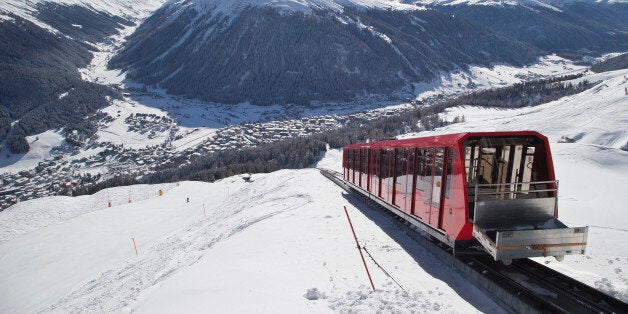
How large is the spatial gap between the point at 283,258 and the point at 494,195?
7.41 meters

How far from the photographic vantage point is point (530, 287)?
9.72 metres

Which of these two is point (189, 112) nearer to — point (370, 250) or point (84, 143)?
point (84, 143)

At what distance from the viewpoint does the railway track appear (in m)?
8.66

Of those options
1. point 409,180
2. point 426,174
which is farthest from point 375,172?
point 426,174

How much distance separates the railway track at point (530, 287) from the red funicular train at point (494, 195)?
2.08ft

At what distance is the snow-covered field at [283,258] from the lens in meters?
10.2

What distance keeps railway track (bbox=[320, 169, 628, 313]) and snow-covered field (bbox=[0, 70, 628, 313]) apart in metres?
0.40

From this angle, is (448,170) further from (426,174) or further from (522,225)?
(522,225)

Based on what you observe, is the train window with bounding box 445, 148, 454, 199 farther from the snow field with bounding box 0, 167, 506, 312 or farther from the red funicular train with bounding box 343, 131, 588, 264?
the snow field with bounding box 0, 167, 506, 312

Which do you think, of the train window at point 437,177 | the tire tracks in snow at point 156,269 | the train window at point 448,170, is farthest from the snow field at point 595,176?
the tire tracks in snow at point 156,269

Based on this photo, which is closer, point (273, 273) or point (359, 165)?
point (273, 273)

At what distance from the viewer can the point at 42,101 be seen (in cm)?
18288

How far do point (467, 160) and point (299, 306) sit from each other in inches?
265

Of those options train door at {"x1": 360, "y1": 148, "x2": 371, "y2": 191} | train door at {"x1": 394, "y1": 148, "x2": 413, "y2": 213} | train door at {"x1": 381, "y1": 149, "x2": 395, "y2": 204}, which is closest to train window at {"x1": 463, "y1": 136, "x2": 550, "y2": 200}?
train door at {"x1": 394, "y1": 148, "x2": 413, "y2": 213}
